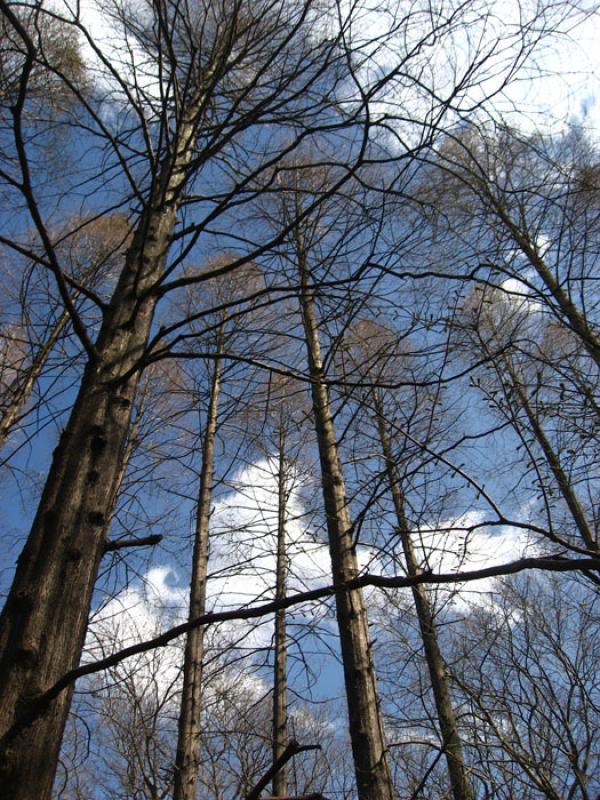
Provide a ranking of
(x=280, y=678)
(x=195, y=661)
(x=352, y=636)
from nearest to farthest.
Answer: (x=352, y=636) < (x=195, y=661) < (x=280, y=678)

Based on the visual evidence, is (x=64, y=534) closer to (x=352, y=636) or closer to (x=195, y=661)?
(x=352, y=636)

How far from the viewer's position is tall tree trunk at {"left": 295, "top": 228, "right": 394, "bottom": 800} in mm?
2656

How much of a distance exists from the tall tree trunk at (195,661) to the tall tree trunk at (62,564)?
7.68ft

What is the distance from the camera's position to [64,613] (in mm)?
1065

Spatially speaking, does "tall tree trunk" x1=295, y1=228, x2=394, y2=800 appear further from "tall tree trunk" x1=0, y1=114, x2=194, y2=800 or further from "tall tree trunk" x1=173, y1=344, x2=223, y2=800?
"tall tree trunk" x1=173, y1=344, x2=223, y2=800

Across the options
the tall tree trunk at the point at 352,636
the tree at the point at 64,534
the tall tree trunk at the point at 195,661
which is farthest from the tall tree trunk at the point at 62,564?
the tall tree trunk at the point at 195,661

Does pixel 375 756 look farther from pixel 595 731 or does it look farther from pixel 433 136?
pixel 595 731

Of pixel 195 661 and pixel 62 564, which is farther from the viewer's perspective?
pixel 195 661

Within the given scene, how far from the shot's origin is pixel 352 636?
3.10 m

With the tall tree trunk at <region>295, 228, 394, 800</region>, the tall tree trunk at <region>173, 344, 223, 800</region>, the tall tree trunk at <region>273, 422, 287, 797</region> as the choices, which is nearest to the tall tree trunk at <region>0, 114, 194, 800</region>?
the tall tree trunk at <region>295, 228, 394, 800</region>

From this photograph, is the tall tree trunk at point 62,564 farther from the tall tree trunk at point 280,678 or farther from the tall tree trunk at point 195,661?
the tall tree trunk at point 280,678

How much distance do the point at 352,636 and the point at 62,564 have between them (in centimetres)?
235

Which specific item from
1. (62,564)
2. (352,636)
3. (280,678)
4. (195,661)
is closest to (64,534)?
(62,564)

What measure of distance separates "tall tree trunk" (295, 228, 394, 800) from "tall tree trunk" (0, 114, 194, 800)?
82 cm
